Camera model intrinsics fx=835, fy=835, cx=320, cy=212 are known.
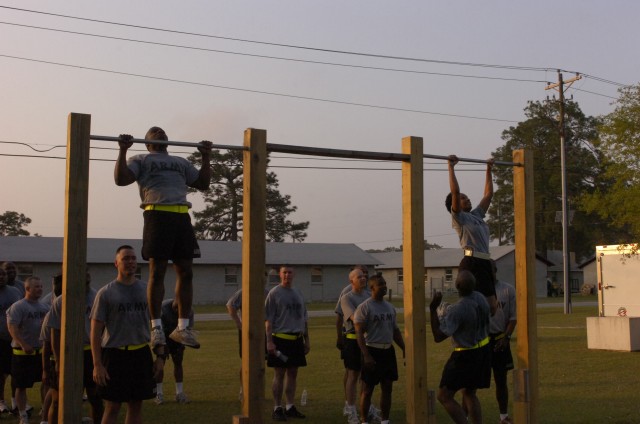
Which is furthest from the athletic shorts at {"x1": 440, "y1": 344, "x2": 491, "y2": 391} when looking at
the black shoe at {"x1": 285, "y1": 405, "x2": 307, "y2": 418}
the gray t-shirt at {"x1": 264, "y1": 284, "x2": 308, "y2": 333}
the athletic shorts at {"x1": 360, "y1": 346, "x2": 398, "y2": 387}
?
the gray t-shirt at {"x1": 264, "y1": 284, "x2": 308, "y2": 333}

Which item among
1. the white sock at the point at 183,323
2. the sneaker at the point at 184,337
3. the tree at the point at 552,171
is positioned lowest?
the sneaker at the point at 184,337

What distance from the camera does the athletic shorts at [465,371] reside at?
909 cm

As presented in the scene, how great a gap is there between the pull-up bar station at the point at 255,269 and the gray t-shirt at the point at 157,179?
45 centimetres

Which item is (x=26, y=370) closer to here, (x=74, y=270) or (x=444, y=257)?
(x=74, y=270)

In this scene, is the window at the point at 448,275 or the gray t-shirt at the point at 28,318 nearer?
the gray t-shirt at the point at 28,318

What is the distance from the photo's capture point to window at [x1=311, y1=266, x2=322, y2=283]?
56938mm

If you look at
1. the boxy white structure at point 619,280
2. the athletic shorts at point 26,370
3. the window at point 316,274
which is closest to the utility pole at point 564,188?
the boxy white structure at point 619,280

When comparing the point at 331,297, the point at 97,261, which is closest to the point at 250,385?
the point at 97,261

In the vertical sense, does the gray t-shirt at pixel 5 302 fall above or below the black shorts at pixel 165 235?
below

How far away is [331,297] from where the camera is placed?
57500 mm

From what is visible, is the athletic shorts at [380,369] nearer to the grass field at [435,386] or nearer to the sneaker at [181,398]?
the grass field at [435,386]

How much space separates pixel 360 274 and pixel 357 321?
1.35m

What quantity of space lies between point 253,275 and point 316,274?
50.3m

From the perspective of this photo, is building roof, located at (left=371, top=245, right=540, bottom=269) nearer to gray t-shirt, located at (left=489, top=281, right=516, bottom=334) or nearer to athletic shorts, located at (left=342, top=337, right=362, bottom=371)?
athletic shorts, located at (left=342, top=337, right=362, bottom=371)
